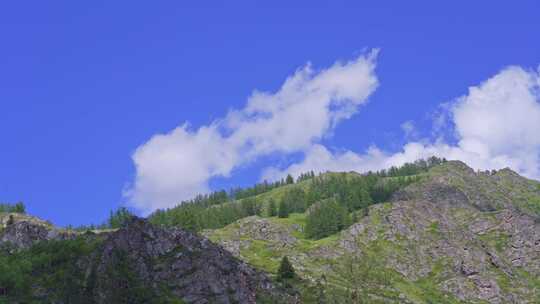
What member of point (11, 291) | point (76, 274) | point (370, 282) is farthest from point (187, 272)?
point (370, 282)

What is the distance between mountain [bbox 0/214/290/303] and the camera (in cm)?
16912

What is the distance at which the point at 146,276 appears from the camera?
17575 centimetres

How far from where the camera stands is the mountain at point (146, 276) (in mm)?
169125

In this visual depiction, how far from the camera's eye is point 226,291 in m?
176

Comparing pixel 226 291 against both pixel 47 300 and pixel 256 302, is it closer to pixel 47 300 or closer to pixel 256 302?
pixel 256 302

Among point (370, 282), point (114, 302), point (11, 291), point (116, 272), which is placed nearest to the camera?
point (370, 282)

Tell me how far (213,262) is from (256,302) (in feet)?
59.5

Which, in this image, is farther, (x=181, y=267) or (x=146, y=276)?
(x=181, y=267)

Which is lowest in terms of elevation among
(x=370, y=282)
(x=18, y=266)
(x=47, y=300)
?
(x=370, y=282)

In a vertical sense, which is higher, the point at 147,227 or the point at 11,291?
the point at 147,227

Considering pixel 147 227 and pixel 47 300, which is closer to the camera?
pixel 47 300

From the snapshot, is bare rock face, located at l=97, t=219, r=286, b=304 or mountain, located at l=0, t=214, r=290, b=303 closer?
mountain, located at l=0, t=214, r=290, b=303

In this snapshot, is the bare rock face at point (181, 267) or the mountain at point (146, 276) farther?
the bare rock face at point (181, 267)

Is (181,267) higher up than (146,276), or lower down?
higher up
